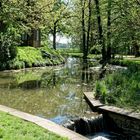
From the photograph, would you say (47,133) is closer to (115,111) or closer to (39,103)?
(115,111)

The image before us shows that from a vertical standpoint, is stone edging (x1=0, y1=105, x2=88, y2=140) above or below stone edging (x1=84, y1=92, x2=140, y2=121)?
above

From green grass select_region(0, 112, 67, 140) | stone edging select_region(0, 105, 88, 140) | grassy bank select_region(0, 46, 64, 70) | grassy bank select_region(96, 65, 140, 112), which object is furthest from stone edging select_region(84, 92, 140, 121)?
grassy bank select_region(0, 46, 64, 70)

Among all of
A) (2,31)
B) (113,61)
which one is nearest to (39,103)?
(2,31)

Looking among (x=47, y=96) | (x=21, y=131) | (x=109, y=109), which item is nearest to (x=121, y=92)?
(x=109, y=109)

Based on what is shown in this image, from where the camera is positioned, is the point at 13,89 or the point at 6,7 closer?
the point at 13,89

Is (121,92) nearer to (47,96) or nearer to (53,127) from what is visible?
(47,96)

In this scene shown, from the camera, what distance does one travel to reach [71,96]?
16.5 m

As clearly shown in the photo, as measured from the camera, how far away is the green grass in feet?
24.1

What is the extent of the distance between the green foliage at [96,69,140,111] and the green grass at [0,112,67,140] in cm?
401

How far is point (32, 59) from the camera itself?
105 feet

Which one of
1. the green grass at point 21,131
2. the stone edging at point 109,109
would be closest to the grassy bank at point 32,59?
the stone edging at point 109,109

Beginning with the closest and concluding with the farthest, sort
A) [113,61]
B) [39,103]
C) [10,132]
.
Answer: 1. [10,132]
2. [39,103]
3. [113,61]

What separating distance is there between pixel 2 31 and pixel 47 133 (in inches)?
845

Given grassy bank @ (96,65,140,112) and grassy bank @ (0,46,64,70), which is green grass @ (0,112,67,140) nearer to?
grassy bank @ (96,65,140,112)
